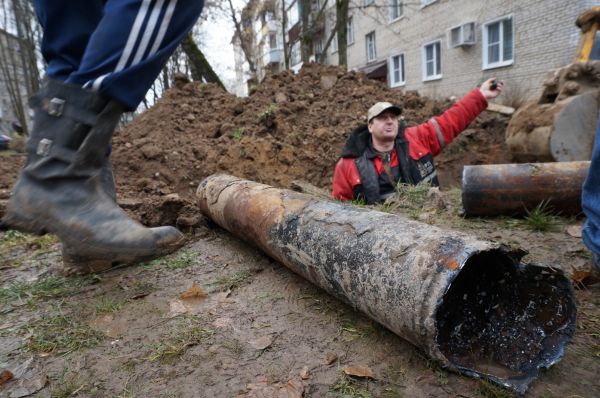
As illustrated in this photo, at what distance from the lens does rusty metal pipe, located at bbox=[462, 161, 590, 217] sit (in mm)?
2639

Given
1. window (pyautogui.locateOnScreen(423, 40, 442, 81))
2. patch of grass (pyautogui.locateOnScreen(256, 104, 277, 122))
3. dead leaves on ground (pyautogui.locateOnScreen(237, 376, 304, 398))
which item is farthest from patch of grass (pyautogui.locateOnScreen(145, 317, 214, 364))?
window (pyautogui.locateOnScreen(423, 40, 442, 81))

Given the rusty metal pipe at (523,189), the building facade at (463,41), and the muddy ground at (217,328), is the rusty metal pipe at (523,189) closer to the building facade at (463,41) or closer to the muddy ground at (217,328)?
the muddy ground at (217,328)

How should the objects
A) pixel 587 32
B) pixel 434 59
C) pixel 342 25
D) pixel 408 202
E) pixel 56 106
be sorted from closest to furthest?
pixel 56 106 → pixel 408 202 → pixel 587 32 → pixel 342 25 → pixel 434 59

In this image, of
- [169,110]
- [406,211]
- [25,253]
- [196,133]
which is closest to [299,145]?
[196,133]

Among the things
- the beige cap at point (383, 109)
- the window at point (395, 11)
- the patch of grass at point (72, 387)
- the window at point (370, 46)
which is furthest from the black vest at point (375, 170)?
the window at point (370, 46)

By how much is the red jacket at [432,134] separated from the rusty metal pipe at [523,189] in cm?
159

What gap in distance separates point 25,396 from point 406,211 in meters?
2.45

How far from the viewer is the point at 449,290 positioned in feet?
4.74

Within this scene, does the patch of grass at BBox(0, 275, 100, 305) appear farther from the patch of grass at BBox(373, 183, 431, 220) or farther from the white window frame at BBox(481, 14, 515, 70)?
the white window frame at BBox(481, 14, 515, 70)

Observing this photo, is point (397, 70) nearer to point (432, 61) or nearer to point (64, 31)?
point (432, 61)

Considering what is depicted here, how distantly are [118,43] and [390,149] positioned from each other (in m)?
3.28

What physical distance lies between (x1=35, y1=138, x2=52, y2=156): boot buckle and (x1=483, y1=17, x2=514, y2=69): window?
46.6 ft

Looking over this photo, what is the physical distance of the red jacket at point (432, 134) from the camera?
430 cm

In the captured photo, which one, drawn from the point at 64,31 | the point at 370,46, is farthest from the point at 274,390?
the point at 370,46
